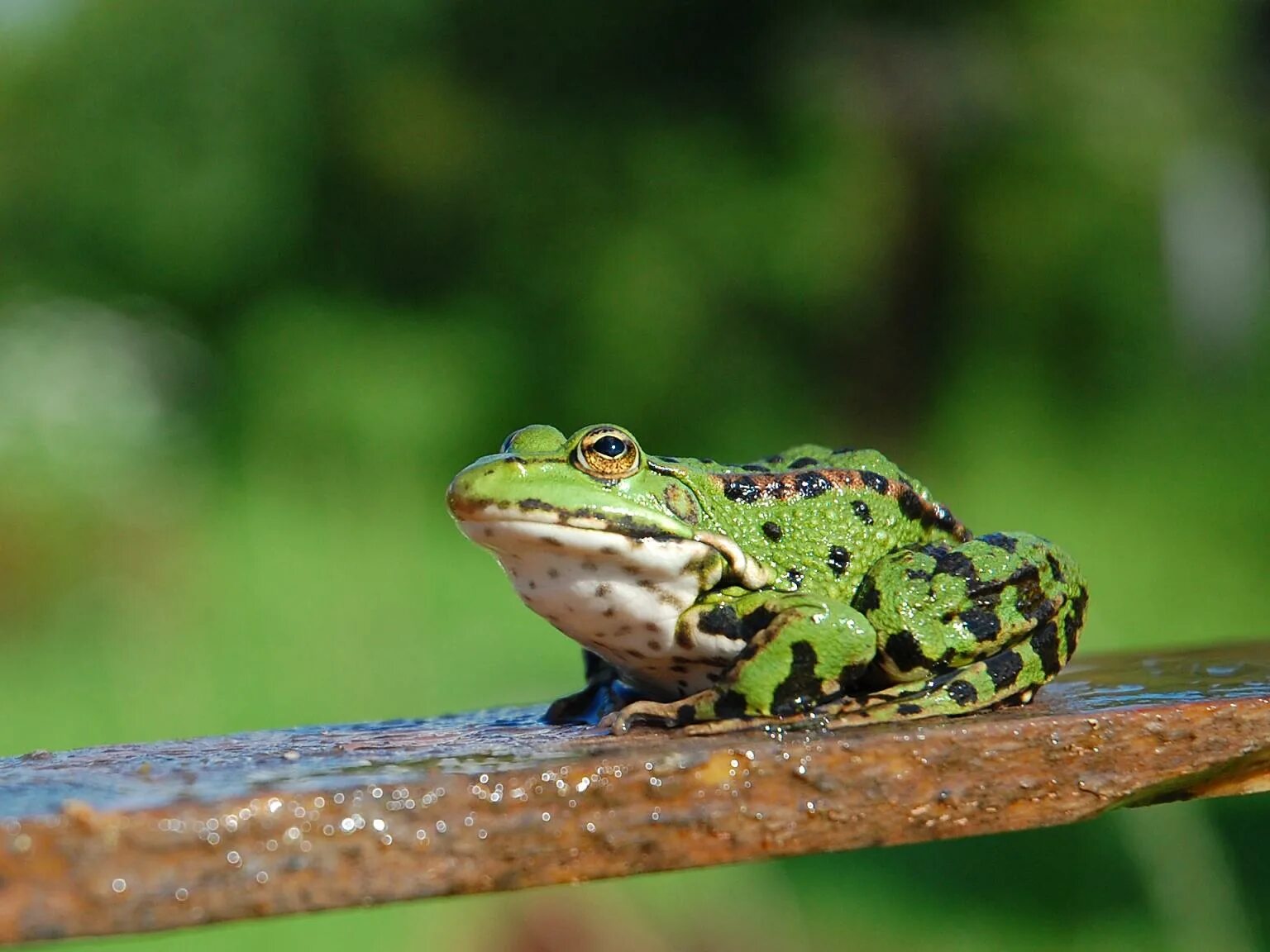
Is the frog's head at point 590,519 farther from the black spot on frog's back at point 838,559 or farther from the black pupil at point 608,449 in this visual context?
Result: the black spot on frog's back at point 838,559

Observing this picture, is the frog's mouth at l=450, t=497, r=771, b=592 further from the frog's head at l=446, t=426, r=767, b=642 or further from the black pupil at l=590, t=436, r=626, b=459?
the black pupil at l=590, t=436, r=626, b=459

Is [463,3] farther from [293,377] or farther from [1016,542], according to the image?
[1016,542]

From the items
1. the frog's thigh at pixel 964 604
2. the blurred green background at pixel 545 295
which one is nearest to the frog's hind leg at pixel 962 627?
the frog's thigh at pixel 964 604

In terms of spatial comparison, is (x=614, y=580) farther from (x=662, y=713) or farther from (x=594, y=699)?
(x=594, y=699)

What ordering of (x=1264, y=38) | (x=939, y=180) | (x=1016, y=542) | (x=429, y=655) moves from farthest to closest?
(x=939, y=180) < (x=1264, y=38) < (x=429, y=655) < (x=1016, y=542)

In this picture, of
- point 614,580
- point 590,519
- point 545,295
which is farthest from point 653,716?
point 545,295

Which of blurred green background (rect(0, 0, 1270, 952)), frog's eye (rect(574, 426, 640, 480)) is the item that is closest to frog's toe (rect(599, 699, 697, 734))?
frog's eye (rect(574, 426, 640, 480))

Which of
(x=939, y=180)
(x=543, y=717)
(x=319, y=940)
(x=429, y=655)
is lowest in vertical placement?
(x=319, y=940)

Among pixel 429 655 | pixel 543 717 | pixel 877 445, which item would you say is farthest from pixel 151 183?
pixel 543 717
